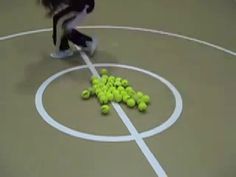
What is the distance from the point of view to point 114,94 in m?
2.28

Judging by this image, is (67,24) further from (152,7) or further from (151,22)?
(152,7)

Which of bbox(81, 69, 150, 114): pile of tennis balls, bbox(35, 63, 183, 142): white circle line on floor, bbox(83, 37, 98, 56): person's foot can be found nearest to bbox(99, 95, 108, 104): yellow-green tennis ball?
bbox(81, 69, 150, 114): pile of tennis balls

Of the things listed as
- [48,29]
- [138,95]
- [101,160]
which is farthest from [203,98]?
[48,29]

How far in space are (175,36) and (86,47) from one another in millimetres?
717

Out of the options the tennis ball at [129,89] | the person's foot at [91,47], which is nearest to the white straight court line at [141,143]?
the tennis ball at [129,89]

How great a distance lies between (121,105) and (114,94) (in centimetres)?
7

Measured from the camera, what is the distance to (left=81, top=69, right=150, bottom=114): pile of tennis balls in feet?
7.33

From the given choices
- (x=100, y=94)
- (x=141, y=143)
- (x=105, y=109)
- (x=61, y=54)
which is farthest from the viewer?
(x=61, y=54)

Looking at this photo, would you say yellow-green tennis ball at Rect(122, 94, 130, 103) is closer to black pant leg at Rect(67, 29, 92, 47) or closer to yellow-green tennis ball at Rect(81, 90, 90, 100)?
yellow-green tennis ball at Rect(81, 90, 90, 100)

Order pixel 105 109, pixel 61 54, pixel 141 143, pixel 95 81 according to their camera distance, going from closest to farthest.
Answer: pixel 141 143, pixel 105 109, pixel 95 81, pixel 61 54

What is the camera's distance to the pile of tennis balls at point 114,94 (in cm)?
224

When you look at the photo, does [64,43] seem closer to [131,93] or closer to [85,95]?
[85,95]

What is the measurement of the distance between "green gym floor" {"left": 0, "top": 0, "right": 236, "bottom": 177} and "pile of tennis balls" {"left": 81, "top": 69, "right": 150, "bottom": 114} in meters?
0.04

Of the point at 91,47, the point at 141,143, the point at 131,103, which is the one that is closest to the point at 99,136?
the point at 141,143
